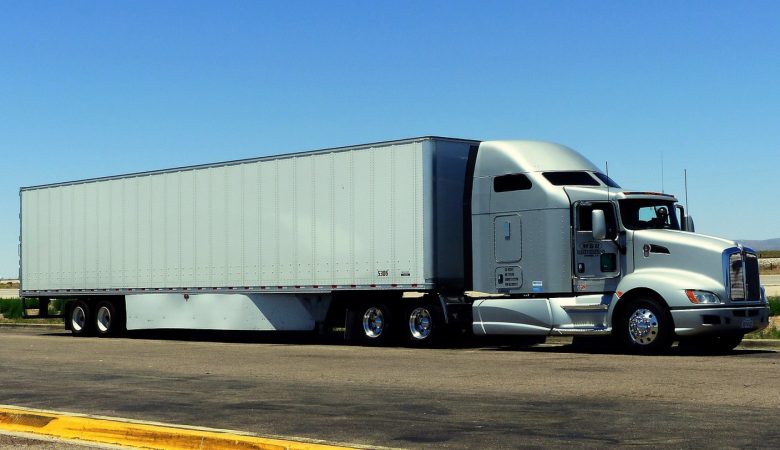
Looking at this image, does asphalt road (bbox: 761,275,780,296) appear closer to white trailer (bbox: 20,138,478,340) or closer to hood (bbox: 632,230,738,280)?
white trailer (bbox: 20,138,478,340)

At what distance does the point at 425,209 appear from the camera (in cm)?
2216

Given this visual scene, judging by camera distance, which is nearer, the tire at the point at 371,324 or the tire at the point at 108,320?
the tire at the point at 371,324

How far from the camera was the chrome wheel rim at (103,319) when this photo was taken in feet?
97.6

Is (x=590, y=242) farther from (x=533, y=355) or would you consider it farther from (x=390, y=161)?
(x=390, y=161)

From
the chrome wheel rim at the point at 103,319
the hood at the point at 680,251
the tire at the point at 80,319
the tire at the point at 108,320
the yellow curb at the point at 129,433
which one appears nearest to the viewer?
the yellow curb at the point at 129,433

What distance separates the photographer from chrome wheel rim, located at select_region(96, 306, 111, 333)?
29.8 metres

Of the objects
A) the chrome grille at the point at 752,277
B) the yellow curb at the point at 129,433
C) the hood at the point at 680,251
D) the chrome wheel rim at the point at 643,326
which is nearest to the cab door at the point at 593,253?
the hood at the point at 680,251

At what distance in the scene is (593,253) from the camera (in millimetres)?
20469

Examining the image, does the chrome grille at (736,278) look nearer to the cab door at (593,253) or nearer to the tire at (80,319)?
the cab door at (593,253)

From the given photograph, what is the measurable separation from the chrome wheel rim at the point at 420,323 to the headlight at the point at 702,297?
5.40m

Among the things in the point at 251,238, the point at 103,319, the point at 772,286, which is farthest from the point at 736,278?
the point at 772,286

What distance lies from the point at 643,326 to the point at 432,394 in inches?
297

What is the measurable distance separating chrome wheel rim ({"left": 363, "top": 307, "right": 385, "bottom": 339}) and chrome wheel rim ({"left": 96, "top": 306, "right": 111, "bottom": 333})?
29.7 feet

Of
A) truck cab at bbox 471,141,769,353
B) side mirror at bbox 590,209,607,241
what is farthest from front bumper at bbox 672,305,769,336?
side mirror at bbox 590,209,607,241
